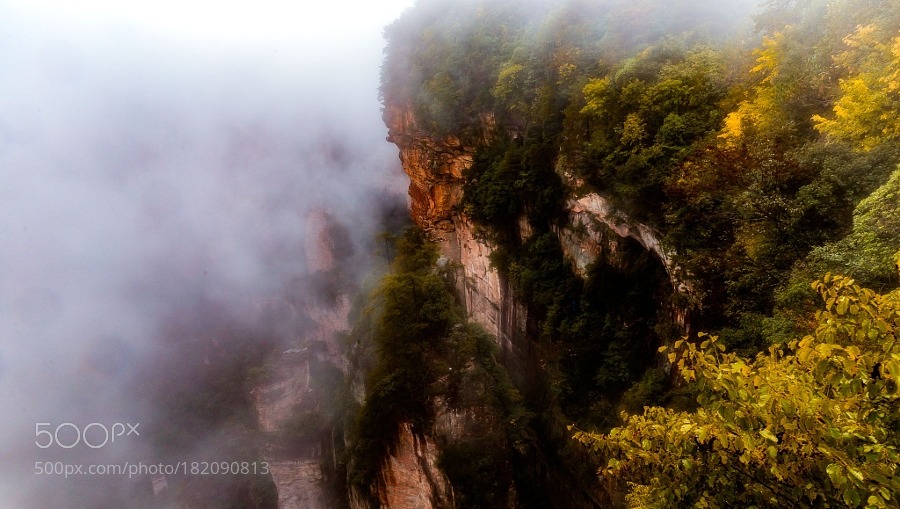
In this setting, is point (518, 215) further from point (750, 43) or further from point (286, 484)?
point (286, 484)

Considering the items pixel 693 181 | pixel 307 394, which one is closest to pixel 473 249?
pixel 693 181

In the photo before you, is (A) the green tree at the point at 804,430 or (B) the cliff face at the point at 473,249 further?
(B) the cliff face at the point at 473,249

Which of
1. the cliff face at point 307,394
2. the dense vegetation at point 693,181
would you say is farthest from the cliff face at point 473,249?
the cliff face at point 307,394

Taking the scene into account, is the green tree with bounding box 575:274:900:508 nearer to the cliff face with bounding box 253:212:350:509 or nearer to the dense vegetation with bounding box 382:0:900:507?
the dense vegetation with bounding box 382:0:900:507

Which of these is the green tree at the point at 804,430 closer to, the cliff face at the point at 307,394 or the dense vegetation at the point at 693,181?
the dense vegetation at the point at 693,181

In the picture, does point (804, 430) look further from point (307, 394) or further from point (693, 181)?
point (307, 394)
